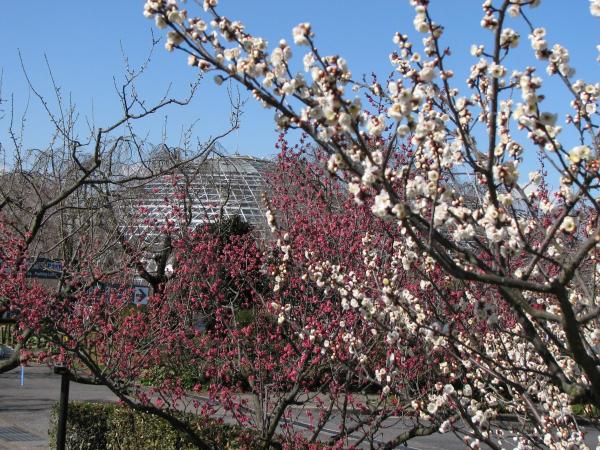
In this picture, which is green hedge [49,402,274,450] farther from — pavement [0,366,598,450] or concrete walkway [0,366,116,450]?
concrete walkway [0,366,116,450]

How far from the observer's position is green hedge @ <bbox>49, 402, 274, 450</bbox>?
22.6ft

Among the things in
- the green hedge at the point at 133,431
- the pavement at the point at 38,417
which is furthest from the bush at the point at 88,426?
the pavement at the point at 38,417

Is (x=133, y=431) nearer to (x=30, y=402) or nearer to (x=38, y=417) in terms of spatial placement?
(x=38, y=417)

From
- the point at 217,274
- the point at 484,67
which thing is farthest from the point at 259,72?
the point at 217,274

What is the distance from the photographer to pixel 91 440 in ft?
29.6

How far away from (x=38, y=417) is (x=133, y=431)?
6495mm

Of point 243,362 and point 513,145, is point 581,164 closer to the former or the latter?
point 513,145

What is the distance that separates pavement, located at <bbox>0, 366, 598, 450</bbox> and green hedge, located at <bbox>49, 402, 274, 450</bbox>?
1.46 meters

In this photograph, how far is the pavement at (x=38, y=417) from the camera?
11.3 metres

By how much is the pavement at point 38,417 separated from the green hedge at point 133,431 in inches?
57.7

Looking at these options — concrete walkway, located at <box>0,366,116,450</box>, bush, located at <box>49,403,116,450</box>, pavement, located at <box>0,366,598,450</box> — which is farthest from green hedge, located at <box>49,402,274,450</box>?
concrete walkway, located at <box>0,366,116,450</box>

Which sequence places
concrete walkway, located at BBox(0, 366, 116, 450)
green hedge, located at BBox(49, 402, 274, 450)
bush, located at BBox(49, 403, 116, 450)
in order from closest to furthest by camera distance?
green hedge, located at BBox(49, 402, 274, 450) < bush, located at BBox(49, 403, 116, 450) < concrete walkway, located at BBox(0, 366, 116, 450)

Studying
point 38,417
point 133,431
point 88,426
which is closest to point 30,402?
point 38,417

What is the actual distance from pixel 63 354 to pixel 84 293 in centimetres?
166
